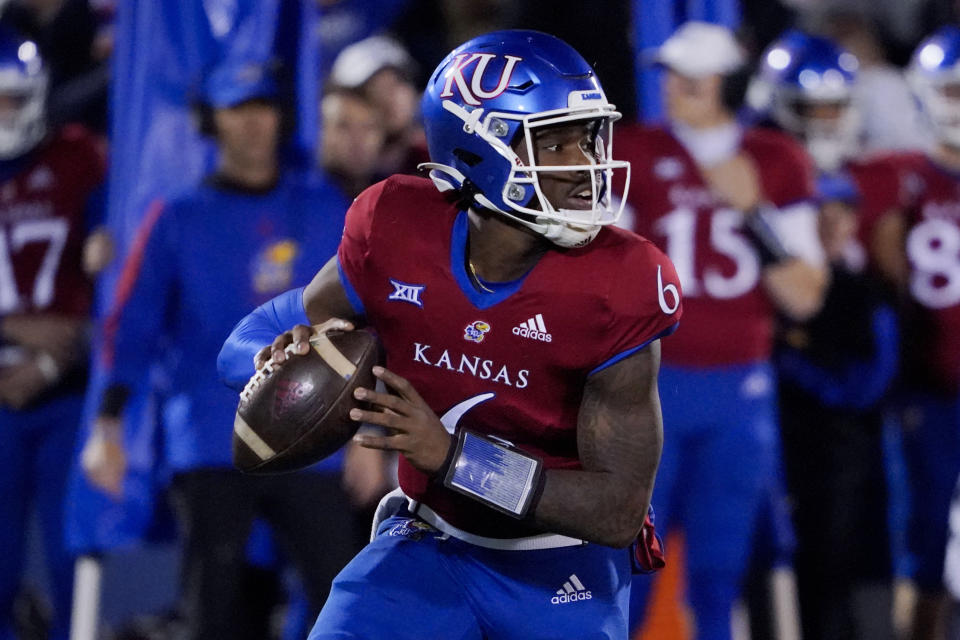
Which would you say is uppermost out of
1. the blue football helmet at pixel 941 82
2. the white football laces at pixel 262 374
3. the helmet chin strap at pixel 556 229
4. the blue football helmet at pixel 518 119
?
the blue football helmet at pixel 518 119

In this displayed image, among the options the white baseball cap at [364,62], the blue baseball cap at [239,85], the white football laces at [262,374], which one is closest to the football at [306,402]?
the white football laces at [262,374]

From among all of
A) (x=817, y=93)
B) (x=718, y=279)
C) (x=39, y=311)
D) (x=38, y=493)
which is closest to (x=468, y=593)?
(x=718, y=279)

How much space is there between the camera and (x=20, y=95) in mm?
5547

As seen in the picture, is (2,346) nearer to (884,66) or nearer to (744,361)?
(744,361)

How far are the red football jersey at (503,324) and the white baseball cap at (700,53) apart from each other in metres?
2.09

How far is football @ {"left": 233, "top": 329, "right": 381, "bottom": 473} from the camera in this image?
9.83ft

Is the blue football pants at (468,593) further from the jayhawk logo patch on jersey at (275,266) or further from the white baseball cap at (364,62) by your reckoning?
the white baseball cap at (364,62)

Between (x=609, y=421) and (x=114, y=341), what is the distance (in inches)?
88.3

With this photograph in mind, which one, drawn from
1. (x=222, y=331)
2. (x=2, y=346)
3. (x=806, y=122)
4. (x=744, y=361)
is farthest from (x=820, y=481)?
(x=2, y=346)

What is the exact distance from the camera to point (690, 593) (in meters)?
4.98

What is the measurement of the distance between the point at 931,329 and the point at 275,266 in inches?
81.4

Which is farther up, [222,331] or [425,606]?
[425,606]

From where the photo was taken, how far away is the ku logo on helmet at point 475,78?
10.4 feet

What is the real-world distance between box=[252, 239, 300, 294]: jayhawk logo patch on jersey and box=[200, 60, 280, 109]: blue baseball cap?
0.42 m
